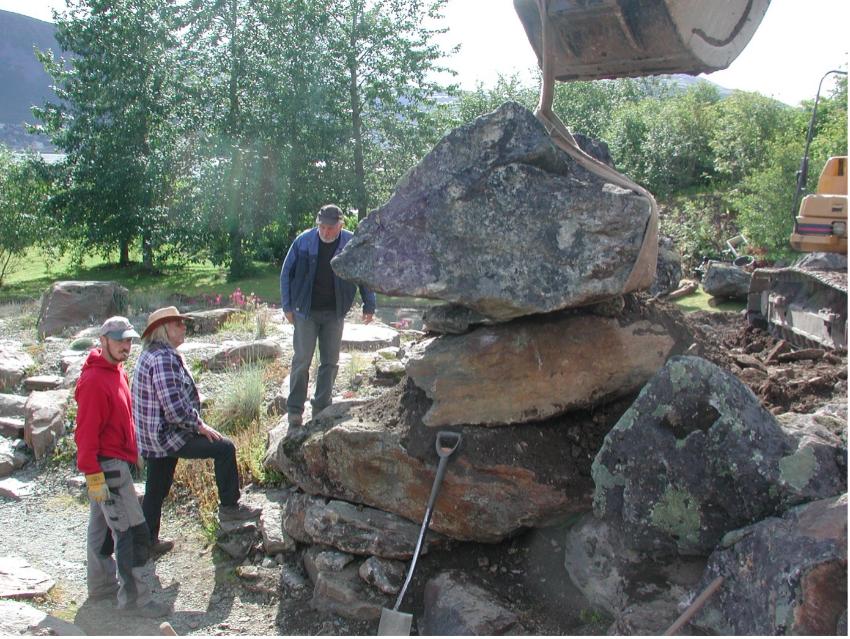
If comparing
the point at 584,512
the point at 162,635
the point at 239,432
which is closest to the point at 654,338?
the point at 584,512

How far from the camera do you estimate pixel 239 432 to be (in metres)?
Answer: 7.47

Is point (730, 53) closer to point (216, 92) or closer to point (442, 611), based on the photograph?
point (442, 611)

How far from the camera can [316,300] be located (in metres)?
6.40

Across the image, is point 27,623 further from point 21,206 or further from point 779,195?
point 21,206

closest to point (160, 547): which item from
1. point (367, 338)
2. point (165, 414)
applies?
point (165, 414)

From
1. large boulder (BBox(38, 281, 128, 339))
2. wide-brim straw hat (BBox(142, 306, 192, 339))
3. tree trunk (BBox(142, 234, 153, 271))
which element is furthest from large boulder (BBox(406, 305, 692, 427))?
tree trunk (BBox(142, 234, 153, 271))

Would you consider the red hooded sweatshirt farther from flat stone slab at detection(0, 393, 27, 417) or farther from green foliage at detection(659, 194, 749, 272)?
green foliage at detection(659, 194, 749, 272)

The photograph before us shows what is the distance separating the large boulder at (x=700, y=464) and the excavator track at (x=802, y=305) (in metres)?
5.89

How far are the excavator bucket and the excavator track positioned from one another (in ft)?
19.0

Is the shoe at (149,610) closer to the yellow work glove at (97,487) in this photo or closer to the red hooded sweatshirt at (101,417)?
the yellow work glove at (97,487)

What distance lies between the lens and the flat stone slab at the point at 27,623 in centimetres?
390

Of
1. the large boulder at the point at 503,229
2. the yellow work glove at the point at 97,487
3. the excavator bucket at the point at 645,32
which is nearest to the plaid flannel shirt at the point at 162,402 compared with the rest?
the yellow work glove at the point at 97,487

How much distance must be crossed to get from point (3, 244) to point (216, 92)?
6.43 m

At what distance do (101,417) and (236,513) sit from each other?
4.58 feet
